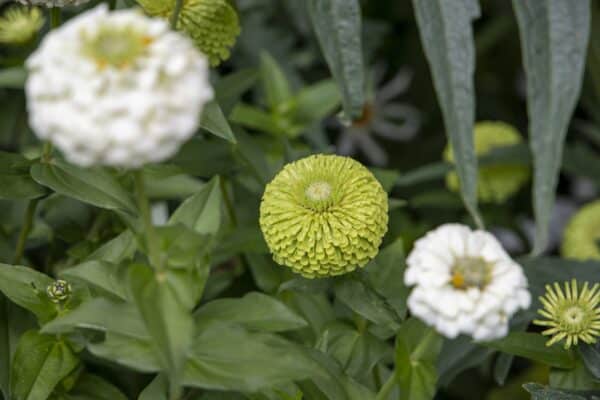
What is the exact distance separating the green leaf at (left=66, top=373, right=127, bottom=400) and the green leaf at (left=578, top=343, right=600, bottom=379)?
0.31 meters

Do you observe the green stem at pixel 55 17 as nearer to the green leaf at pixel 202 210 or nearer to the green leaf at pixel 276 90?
the green leaf at pixel 202 210

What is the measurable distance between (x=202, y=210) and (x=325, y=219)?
76mm

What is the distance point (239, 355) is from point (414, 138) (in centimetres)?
88

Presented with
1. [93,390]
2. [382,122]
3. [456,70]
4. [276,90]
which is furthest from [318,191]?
[382,122]

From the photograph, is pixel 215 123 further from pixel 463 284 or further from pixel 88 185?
pixel 463 284

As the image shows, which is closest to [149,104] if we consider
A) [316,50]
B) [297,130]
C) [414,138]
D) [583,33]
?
[583,33]

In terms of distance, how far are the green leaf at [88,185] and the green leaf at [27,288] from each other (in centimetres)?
6

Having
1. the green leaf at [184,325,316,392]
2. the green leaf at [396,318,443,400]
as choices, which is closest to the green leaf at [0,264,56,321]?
the green leaf at [184,325,316,392]

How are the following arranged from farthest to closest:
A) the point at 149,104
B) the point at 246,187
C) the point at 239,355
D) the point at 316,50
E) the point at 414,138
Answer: the point at 414,138
the point at 316,50
the point at 246,187
the point at 239,355
the point at 149,104

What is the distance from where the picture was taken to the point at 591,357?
624 millimetres

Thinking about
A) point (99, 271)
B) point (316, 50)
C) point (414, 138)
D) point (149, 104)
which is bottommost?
point (414, 138)

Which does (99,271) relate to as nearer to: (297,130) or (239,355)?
(239,355)

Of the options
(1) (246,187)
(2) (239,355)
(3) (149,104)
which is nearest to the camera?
(3) (149,104)

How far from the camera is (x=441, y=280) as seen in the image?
1.56 ft
